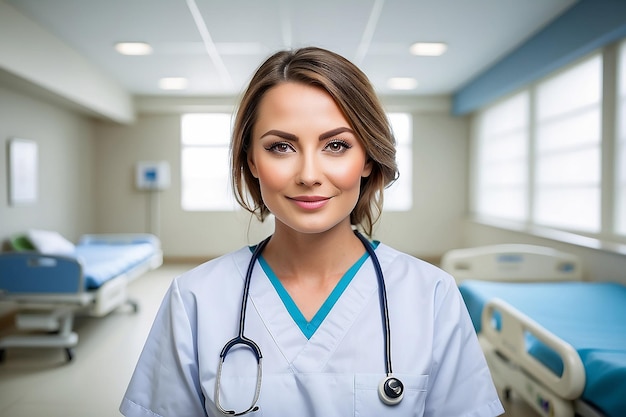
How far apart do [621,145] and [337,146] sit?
2.39 metres

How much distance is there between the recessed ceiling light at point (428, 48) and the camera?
9.37 feet

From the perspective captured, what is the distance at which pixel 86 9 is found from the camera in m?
2.34

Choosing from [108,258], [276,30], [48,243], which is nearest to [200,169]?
[48,243]

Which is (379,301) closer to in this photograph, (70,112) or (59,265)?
(59,265)

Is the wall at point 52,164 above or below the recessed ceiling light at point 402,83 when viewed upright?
below

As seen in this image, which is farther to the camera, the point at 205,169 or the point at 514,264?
the point at 205,169

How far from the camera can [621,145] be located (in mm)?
2498

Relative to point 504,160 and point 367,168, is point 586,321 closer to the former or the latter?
point 367,168

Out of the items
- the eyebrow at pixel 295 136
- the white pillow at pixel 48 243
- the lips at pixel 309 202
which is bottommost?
the white pillow at pixel 48 243

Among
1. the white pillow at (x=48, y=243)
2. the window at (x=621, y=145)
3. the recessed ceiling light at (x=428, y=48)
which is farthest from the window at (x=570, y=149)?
the white pillow at (x=48, y=243)

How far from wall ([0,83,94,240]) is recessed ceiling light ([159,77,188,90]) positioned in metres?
0.79

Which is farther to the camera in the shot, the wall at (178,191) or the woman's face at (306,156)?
the wall at (178,191)

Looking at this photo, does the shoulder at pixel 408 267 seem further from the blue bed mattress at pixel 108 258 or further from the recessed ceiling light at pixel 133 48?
the recessed ceiling light at pixel 133 48

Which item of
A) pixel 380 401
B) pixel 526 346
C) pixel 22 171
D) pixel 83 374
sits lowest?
pixel 83 374
